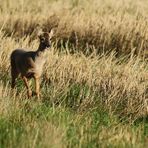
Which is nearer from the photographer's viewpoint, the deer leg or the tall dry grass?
the deer leg

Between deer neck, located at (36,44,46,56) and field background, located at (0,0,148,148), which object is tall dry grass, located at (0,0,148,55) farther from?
deer neck, located at (36,44,46,56)

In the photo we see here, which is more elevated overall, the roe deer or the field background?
the roe deer

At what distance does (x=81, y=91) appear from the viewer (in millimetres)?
9070

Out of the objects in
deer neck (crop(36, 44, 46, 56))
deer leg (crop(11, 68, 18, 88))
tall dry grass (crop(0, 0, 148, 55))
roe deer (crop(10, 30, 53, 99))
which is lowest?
tall dry grass (crop(0, 0, 148, 55))

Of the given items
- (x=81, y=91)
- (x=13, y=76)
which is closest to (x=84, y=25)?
(x=13, y=76)

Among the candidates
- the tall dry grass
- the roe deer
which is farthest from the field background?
the roe deer

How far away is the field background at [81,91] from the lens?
6.94 meters

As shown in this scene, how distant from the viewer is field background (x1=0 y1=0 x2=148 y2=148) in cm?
694

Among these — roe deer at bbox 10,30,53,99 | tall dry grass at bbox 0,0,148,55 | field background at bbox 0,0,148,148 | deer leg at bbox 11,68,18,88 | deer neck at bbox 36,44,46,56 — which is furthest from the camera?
tall dry grass at bbox 0,0,148,55

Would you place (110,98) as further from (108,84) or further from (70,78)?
(70,78)

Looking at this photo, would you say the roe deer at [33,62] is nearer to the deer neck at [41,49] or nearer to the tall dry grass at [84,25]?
the deer neck at [41,49]

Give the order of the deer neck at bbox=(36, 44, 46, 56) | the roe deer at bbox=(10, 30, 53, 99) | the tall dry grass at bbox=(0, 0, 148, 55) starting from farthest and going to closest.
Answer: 1. the tall dry grass at bbox=(0, 0, 148, 55)
2. the deer neck at bbox=(36, 44, 46, 56)
3. the roe deer at bbox=(10, 30, 53, 99)

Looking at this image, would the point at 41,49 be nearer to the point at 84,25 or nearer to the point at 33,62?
the point at 33,62

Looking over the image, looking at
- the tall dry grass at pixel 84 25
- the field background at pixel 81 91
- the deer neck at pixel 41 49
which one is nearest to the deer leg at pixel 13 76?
the field background at pixel 81 91
